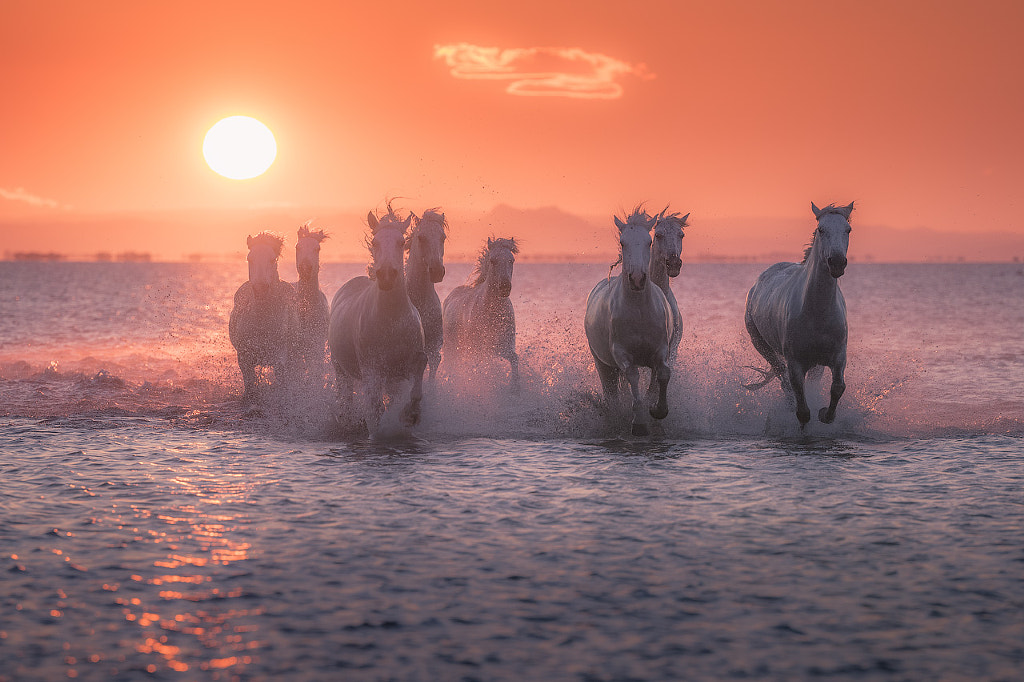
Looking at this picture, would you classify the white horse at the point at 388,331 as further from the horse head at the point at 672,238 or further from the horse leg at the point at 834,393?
the horse leg at the point at 834,393

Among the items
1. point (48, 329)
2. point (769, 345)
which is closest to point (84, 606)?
point (769, 345)

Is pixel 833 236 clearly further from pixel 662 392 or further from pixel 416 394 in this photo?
pixel 416 394

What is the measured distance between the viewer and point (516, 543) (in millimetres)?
→ 6320

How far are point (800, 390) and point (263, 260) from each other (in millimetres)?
7227

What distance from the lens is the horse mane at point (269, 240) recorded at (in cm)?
1253

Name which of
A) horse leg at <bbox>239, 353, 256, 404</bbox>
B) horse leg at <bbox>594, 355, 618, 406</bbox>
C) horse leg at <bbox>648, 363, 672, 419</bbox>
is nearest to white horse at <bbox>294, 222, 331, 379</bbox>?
horse leg at <bbox>239, 353, 256, 404</bbox>

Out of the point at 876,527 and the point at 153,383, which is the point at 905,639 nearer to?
the point at 876,527

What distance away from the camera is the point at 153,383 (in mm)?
17016

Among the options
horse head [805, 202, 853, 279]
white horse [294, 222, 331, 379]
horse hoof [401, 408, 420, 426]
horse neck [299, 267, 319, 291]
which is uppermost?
horse head [805, 202, 853, 279]

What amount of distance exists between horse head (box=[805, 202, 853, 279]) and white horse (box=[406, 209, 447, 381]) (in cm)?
452

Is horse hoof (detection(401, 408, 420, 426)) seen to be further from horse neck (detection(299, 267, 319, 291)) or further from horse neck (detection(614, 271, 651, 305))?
horse neck (detection(299, 267, 319, 291))

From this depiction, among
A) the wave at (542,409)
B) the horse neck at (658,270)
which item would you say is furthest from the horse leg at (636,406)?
the horse neck at (658,270)

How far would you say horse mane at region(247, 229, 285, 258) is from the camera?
12.5 metres

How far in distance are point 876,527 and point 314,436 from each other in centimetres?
675
